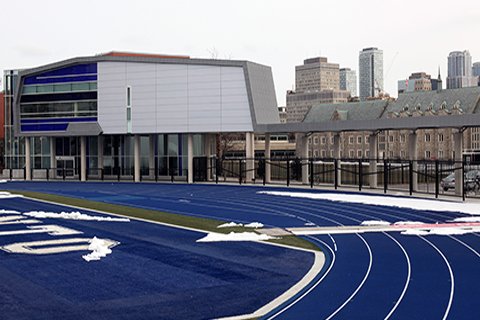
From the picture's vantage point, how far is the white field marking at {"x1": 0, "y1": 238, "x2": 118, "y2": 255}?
2225cm

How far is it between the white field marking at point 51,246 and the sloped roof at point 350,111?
133 meters

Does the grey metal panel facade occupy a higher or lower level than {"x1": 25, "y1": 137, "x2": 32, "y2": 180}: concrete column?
higher

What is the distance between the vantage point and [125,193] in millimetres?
48125

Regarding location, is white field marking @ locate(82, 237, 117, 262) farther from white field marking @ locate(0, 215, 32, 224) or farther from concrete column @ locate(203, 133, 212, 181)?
concrete column @ locate(203, 133, 212, 181)

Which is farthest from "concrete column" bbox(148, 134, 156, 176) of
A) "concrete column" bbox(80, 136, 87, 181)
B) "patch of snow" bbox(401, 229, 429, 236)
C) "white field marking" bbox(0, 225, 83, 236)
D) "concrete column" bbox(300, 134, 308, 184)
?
"patch of snow" bbox(401, 229, 429, 236)

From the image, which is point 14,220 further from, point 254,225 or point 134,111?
point 134,111

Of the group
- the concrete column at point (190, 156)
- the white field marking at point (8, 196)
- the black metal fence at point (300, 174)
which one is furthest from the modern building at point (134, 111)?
the white field marking at point (8, 196)

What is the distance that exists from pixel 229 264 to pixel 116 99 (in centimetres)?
4365

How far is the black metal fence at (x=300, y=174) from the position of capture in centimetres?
4766

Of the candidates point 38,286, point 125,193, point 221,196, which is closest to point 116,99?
point 125,193

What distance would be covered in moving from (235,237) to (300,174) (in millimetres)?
37030

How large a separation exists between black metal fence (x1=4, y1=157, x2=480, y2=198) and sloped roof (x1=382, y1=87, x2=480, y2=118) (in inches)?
2919

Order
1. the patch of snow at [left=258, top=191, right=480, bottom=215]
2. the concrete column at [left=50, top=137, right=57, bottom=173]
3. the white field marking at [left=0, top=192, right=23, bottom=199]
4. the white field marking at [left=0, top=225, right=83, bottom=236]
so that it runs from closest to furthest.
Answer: the white field marking at [left=0, top=225, right=83, bottom=236]
the patch of snow at [left=258, top=191, right=480, bottom=215]
the white field marking at [left=0, top=192, right=23, bottom=199]
the concrete column at [left=50, top=137, right=57, bottom=173]

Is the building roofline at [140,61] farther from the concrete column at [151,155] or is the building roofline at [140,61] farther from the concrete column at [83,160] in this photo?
the concrete column at [151,155]
